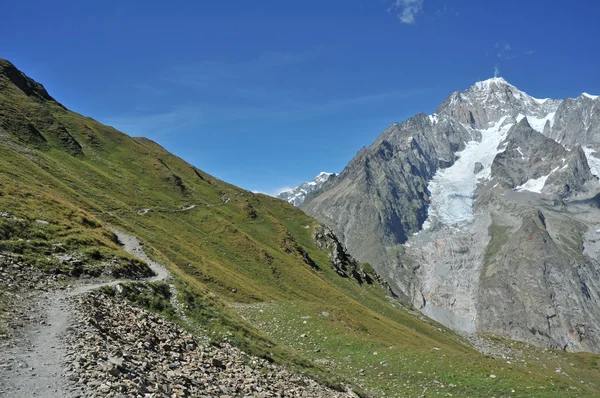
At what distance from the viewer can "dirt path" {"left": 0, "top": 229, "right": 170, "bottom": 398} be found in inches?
470

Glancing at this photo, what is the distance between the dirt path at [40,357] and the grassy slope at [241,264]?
31.7 feet

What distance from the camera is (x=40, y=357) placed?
14.0 m

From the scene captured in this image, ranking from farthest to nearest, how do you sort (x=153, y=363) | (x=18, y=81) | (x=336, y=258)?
1. (x=18, y=81)
2. (x=336, y=258)
3. (x=153, y=363)

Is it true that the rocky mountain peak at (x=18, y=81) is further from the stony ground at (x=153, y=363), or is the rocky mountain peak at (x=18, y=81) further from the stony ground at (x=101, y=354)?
the stony ground at (x=153, y=363)

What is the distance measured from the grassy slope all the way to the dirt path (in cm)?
965

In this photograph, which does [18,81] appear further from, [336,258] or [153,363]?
[153,363]

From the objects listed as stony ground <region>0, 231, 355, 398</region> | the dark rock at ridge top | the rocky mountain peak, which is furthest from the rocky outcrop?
the dark rock at ridge top

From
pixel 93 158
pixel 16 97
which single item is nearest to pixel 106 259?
pixel 93 158

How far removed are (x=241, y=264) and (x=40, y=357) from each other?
234 ft

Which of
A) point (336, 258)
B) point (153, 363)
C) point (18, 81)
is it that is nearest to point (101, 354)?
point (153, 363)

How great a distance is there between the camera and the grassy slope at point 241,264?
3164cm

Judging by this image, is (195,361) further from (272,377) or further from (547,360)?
(547,360)

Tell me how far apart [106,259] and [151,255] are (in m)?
15.1

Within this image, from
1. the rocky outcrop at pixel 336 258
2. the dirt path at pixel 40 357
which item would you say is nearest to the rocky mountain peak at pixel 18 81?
the rocky outcrop at pixel 336 258
